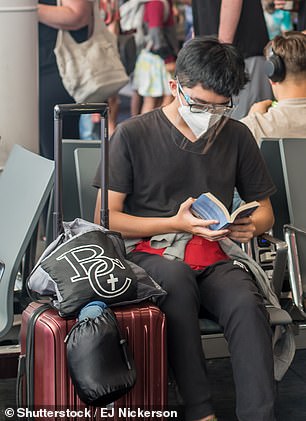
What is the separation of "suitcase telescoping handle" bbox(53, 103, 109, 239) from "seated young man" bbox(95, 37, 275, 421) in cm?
17

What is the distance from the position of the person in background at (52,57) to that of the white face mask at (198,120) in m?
1.73

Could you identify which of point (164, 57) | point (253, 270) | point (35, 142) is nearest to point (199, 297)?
point (253, 270)

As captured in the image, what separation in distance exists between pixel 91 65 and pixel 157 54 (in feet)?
9.80

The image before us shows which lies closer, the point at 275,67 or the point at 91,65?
the point at 275,67

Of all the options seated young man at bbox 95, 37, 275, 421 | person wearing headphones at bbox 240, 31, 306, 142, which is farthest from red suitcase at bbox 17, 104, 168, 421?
person wearing headphones at bbox 240, 31, 306, 142

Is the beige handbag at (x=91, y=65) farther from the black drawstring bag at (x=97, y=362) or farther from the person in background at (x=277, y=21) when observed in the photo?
the black drawstring bag at (x=97, y=362)

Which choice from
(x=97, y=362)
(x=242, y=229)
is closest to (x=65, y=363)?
(x=97, y=362)

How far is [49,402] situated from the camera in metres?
3.52

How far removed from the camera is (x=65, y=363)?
3480mm

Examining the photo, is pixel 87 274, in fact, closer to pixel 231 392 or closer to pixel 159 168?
pixel 159 168

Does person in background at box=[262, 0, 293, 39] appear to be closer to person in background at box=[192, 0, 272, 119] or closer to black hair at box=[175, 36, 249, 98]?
person in background at box=[192, 0, 272, 119]

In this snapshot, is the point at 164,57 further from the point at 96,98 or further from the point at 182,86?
the point at 182,86

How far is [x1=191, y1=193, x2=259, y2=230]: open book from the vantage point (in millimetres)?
3791

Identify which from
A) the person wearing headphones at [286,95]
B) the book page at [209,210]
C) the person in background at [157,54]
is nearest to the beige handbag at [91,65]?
the person wearing headphones at [286,95]
